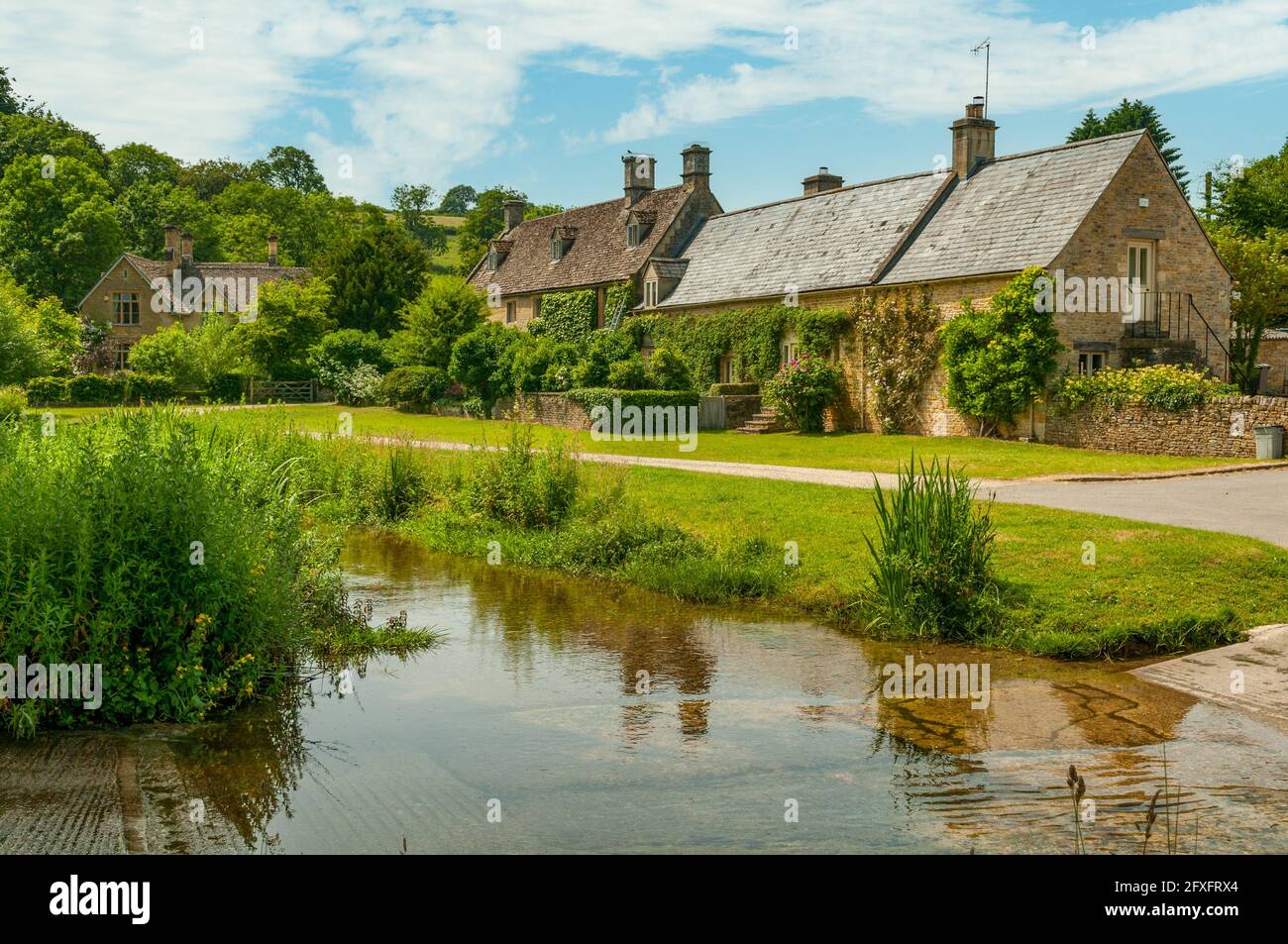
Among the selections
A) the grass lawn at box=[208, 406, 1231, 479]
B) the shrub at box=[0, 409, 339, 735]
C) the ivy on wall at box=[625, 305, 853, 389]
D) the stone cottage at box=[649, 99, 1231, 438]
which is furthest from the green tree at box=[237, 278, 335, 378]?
the shrub at box=[0, 409, 339, 735]

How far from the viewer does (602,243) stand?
166ft

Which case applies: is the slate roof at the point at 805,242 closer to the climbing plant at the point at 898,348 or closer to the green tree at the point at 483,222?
the climbing plant at the point at 898,348

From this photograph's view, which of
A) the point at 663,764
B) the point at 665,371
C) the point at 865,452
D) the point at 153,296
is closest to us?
the point at 663,764

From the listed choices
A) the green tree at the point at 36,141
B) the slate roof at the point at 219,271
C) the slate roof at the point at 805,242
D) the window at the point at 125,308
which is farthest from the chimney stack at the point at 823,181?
the green tree at the point at 36,141

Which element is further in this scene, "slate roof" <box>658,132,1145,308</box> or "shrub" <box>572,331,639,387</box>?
"shrub" <box>572,331,639,387</box>

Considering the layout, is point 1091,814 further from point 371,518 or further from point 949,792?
point 371,518

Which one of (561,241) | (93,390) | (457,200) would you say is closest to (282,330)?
(93,390)

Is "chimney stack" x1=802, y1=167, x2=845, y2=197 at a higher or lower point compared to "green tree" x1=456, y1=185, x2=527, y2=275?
lower

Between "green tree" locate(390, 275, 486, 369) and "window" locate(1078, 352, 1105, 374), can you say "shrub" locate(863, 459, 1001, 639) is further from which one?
"green tree" locate(390, 275, 486, 369)

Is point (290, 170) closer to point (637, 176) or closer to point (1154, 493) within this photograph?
point (637, 176)

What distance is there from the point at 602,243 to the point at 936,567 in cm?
4094

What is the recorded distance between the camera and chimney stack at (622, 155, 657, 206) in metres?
50.7
